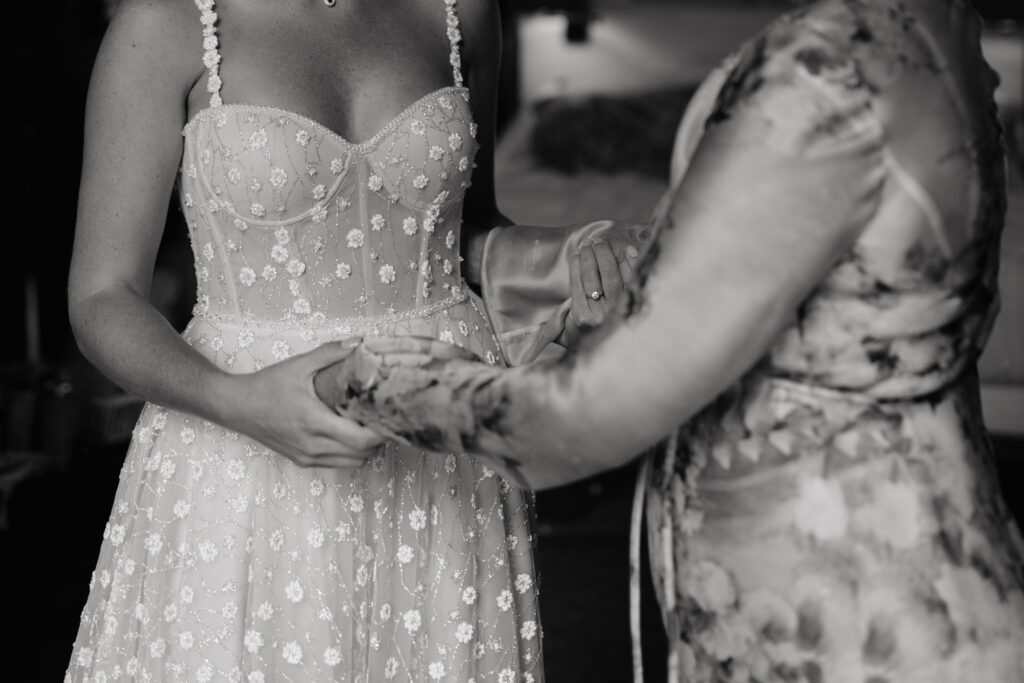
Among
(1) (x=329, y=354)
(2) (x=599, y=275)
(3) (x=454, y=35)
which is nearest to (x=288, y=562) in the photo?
(1) (x=329, y=354)

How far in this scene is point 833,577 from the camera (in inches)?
36.3

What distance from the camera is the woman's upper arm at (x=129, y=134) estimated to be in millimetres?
1395

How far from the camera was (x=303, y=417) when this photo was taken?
44.8 inches

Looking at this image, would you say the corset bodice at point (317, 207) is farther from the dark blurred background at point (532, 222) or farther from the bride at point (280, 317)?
the dark blurred background at point (532, 222)

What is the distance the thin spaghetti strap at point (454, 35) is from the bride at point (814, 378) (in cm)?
71

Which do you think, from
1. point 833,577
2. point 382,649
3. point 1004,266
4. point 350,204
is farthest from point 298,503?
point 1004,266

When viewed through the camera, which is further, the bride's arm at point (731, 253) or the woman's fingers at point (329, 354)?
the woman's fingers at point (329, 354)

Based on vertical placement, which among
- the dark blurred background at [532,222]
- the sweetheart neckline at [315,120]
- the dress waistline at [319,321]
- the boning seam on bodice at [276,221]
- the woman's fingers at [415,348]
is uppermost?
the sweetheart neckline at [315,120]

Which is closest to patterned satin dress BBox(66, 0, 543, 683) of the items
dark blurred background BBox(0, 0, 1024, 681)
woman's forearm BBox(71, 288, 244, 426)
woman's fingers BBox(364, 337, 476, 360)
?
woman's forearm BBox(71, 288, 244, 426)

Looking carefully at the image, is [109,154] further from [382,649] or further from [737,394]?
[737,394]

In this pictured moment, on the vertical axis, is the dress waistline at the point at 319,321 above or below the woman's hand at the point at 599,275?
below

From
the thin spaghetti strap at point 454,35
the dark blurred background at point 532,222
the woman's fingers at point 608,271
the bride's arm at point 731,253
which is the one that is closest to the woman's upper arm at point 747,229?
the bride's arm at point 731,253

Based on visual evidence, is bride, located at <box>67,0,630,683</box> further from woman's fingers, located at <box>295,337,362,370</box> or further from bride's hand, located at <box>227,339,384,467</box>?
woman's fingers, located at <box>295,337,362,370</box>

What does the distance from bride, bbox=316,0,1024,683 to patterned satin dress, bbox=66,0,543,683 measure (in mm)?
492
